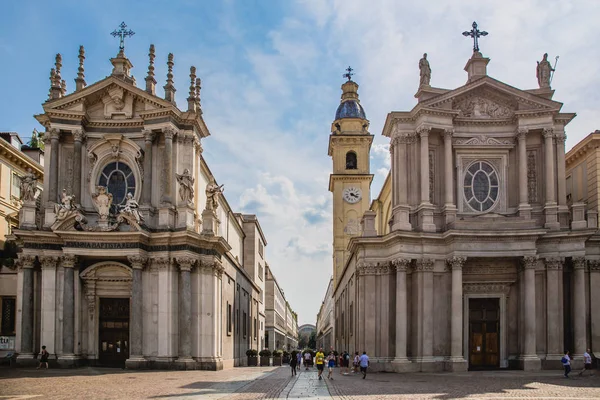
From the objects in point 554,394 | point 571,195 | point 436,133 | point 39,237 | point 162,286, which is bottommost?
point 554,394

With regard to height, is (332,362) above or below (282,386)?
above

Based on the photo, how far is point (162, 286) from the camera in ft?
128

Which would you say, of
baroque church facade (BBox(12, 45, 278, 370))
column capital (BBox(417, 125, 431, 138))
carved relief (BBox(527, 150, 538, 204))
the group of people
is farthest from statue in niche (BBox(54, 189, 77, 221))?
carved relief (BBox(527, 150, 538, 204))

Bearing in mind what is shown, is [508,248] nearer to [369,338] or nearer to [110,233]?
[369,338]

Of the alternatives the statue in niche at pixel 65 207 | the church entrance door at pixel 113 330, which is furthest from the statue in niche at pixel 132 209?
the church entrance door at pixel 113 330

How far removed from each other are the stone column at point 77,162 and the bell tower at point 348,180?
35563 mm

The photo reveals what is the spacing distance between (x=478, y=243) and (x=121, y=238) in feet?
63.8

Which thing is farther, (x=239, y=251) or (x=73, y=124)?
(x=239, y=251)

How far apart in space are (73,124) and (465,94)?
75.2ft

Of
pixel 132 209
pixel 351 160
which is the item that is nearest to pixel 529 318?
pixel 132 209

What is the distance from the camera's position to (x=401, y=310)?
39312 mm

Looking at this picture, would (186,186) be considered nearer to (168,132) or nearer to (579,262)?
(168,132)

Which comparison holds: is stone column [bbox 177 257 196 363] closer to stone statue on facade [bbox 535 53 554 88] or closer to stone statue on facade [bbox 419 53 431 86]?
stone statue on facade [bbox 419 53 431 86]

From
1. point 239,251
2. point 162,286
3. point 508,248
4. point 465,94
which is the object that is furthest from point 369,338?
point 239,251
